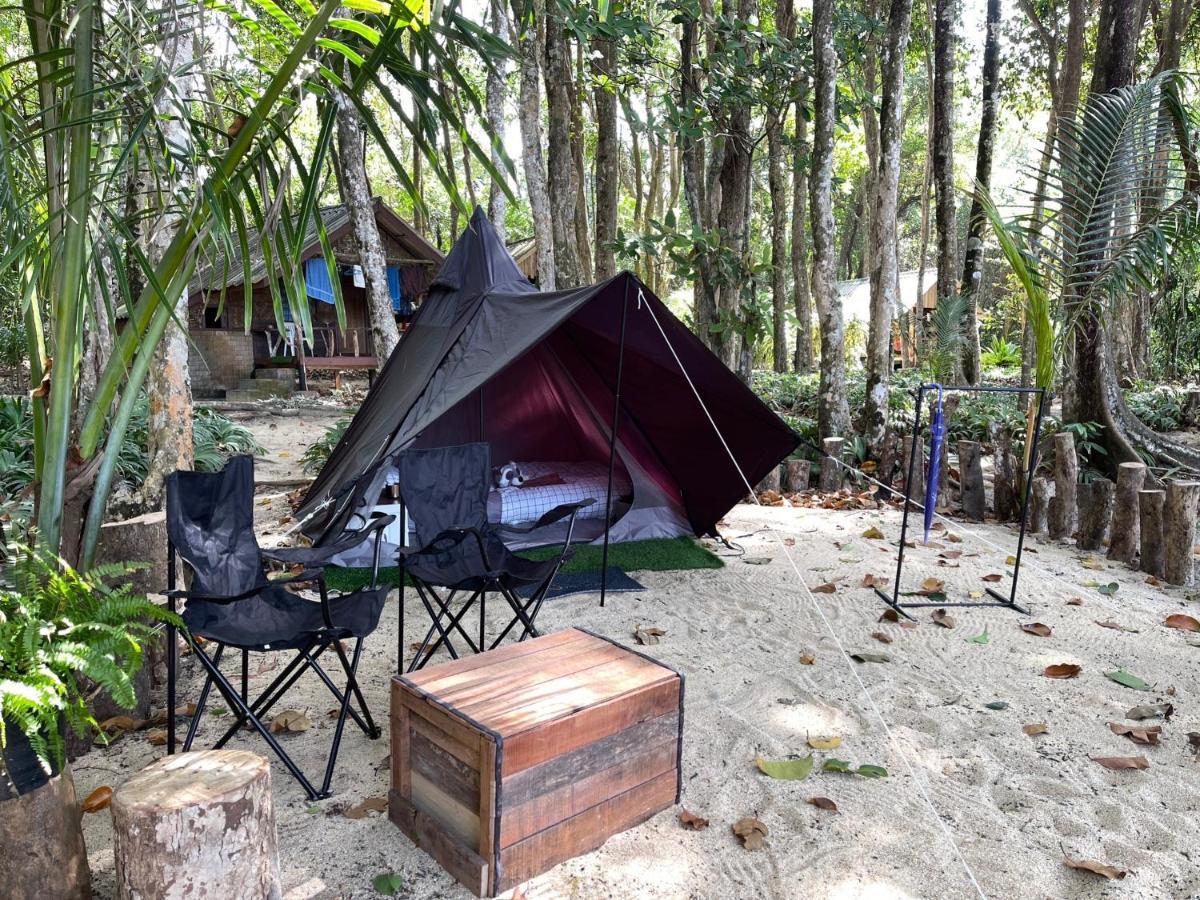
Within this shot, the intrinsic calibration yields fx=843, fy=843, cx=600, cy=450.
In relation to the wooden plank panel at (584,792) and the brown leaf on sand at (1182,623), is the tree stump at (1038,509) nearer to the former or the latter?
the brown leaf on sand at (1182,623)

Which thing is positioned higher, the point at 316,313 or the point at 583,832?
the point at 316,313

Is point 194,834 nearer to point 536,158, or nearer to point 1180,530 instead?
point 1180,530

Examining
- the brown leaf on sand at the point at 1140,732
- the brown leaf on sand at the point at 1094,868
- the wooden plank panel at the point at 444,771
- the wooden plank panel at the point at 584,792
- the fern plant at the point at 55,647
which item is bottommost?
the brown leaf on sand at the point at 1094,868

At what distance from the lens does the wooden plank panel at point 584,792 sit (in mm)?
1889

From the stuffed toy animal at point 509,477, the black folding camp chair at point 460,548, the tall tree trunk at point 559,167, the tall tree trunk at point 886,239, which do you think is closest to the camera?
the black folding camp chair at point 460,548

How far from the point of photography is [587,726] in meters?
1.98

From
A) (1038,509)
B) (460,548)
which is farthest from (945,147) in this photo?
(460,548)

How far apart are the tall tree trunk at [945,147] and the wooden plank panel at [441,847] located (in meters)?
6.45

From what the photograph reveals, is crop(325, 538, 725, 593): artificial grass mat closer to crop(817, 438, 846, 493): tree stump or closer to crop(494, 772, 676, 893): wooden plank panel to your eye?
crop(817, 438, 846, 493): tree stump

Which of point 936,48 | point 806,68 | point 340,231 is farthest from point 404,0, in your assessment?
point 340,231

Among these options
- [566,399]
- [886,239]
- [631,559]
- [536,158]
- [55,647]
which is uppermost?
[536,158]

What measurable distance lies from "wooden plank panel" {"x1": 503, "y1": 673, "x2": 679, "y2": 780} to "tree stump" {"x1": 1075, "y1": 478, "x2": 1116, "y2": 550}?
373cm

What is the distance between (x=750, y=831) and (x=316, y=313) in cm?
1332

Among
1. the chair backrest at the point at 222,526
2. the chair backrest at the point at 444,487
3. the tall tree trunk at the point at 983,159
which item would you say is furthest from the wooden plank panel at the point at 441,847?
the tall tree trunk at the point at 983,159
